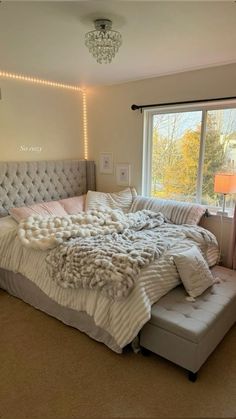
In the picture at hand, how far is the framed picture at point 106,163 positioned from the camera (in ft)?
13.4

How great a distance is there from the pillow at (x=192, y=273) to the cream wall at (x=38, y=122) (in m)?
2.38

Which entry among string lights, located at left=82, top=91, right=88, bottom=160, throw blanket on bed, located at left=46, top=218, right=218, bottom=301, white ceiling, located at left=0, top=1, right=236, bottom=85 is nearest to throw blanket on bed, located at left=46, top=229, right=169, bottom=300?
throw blanket on bed, located at left=46, top=218, right=218, bottom=301

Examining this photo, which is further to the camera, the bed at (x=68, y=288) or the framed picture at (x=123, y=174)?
the framed picture at (x=123, y=174)

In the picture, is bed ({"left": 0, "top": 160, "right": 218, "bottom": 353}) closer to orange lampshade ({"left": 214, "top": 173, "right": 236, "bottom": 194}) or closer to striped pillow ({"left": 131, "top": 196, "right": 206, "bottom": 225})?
striped pillow ({"left": 131, "top": 196, "right": 206, "bottom": 225})

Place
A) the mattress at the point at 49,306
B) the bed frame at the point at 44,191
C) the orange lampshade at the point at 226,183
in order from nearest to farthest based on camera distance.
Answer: the mattress at the point at 49,306 → the bed frame at the point at 44,191 → the orange lampshade at the point at 226,183

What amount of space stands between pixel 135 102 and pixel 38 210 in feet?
6.23

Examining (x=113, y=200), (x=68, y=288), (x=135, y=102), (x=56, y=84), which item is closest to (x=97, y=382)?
(x=68, y=288)

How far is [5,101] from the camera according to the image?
3.21 m

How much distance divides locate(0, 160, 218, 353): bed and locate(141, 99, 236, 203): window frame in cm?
57

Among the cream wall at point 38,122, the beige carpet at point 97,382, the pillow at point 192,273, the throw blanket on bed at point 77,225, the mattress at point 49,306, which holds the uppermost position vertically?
the cream wall at point 38,122

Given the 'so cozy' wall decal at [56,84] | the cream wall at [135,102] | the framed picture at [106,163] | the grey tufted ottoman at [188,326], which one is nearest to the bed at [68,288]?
the grey tufted ottoman at [188,326]

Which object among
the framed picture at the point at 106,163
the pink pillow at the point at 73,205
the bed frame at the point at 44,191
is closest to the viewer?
the bed frame at the point at 44,191

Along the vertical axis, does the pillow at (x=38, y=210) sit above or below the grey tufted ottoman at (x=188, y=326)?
above

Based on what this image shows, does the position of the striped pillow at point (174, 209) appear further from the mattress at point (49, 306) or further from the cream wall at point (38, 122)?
the mattress at point (49, 306)
